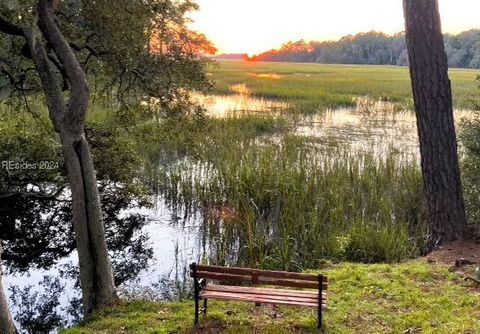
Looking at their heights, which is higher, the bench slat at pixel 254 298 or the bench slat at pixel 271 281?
the bench slat at pixel 271 281

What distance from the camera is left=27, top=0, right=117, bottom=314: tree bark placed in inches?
214

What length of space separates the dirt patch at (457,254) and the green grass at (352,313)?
1.57 ft

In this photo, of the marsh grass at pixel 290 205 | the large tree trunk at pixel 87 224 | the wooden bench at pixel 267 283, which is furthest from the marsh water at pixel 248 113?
the wooden bench at pixel 267 283

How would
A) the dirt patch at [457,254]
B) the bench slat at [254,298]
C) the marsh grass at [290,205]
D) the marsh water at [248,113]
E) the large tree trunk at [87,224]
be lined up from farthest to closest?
the marsh water at [248,113]
the marsh grass at [290,205]
the dirt patch at [457,254]
the large tree trunk at [87,224]
the bench slat at [254,298]

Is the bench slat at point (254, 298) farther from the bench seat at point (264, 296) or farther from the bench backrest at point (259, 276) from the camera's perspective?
the bench backrest at point (259, 276)

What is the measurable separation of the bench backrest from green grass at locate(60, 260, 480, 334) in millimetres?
428

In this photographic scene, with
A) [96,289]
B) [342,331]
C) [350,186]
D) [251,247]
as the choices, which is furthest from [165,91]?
[342,331]

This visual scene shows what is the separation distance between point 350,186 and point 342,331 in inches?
206

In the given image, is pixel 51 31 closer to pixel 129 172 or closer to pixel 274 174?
pixel 129 172

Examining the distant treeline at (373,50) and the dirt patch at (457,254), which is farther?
the distant treeline at (373,50)

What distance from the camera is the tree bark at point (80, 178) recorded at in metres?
5.43

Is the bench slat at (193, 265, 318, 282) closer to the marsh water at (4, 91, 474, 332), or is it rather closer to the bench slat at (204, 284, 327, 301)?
the bench slat at (204, 284, 327, 301)

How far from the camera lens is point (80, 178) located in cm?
544

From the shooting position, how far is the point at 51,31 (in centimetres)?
548
